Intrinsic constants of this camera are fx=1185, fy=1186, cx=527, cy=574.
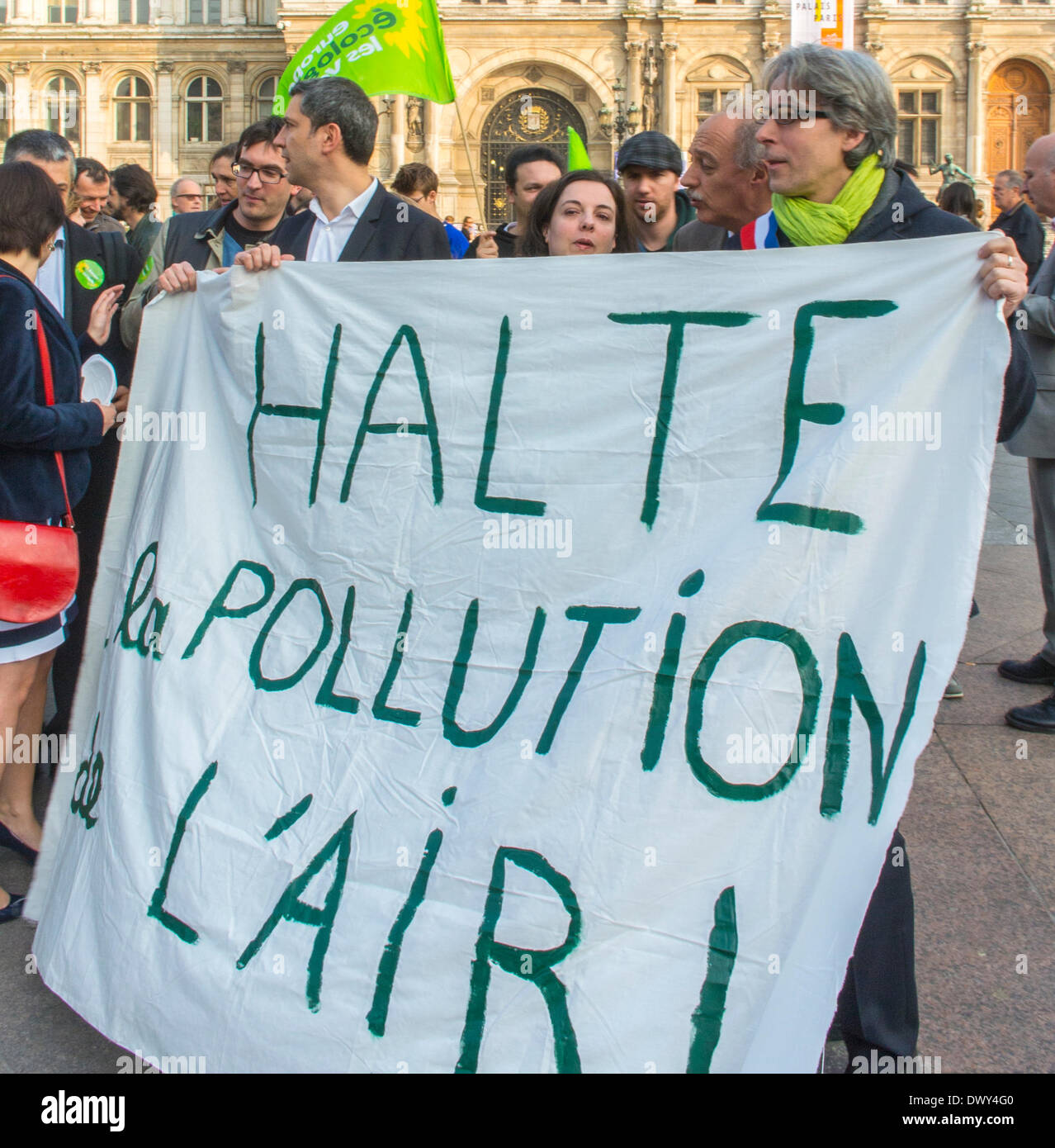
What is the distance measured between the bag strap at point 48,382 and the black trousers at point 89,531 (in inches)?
27.8

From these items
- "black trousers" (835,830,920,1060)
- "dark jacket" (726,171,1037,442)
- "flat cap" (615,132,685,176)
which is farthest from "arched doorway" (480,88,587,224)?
"black trousers" (835,830,920,1060)

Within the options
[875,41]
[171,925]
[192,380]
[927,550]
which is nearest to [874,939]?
[927,550]

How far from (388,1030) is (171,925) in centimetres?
54

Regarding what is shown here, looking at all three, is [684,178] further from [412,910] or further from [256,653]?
[412,910]

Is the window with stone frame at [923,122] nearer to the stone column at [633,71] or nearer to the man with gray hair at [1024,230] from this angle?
the stone column at [633,71]

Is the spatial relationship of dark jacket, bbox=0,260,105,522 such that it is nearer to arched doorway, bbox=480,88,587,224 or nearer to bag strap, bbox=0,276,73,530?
bag strap, bbox=0,276,73,530

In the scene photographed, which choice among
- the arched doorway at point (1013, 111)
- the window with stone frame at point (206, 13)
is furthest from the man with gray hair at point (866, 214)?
the window with stone frame at point (206, 13)

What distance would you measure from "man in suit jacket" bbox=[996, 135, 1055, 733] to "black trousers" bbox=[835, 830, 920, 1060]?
2.21 meters

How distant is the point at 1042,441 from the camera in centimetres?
445

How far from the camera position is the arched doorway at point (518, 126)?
35.2 metres

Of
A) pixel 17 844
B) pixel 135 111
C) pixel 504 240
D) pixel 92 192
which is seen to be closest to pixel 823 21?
pixel 504 240

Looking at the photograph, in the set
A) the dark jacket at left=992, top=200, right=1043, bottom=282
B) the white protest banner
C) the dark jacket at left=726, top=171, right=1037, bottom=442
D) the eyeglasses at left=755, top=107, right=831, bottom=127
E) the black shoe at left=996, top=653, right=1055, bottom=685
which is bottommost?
the black shoe at left=996, top=653, right=1055, bottom=685

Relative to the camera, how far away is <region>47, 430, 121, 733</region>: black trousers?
12.4 feet

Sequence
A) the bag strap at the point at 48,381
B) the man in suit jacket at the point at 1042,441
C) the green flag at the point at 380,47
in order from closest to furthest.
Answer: the bag strap at the point at 48,381 → the man in suit jacket at the point at 1042,441 → the green flag at the point at 380,47
